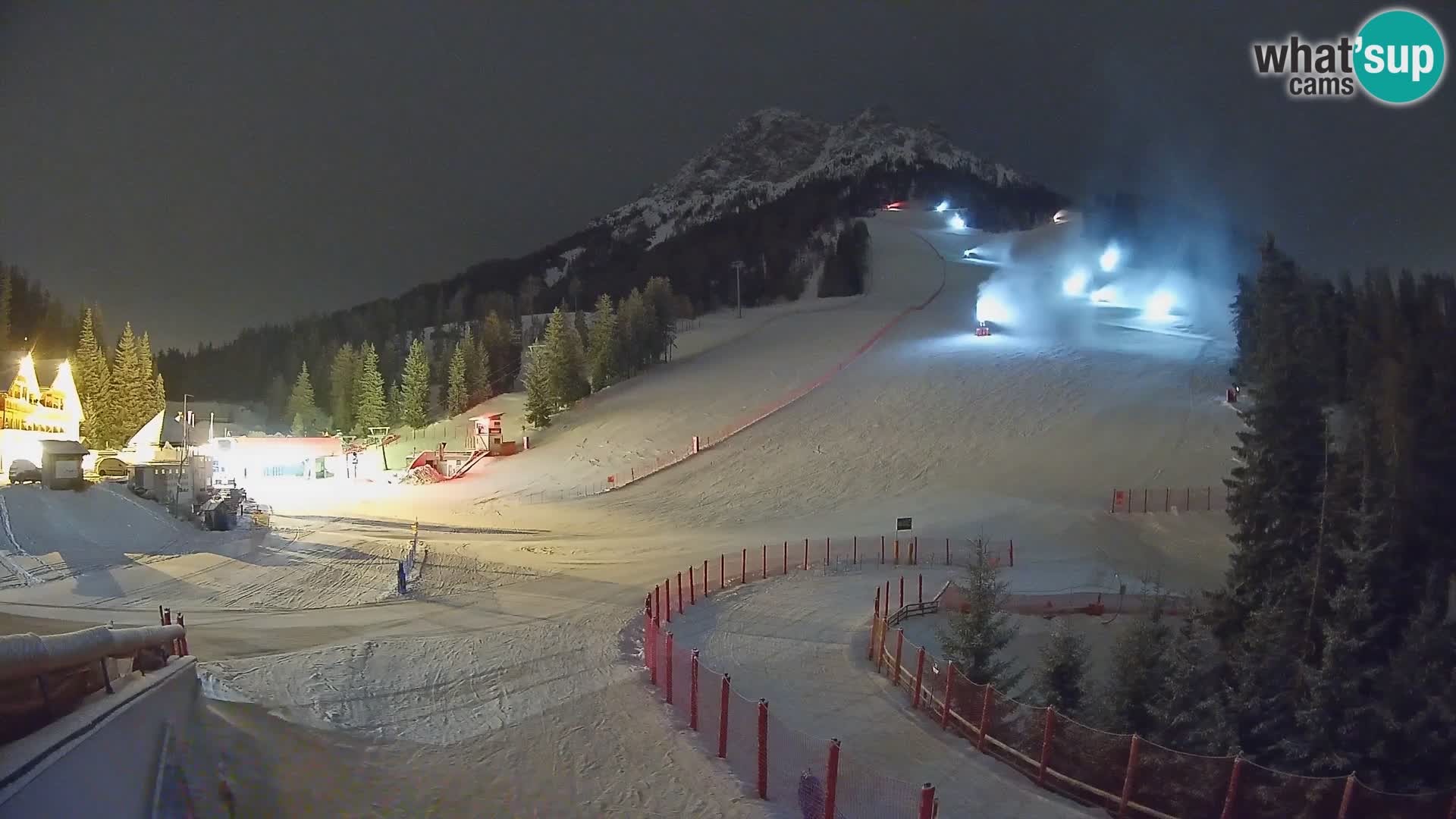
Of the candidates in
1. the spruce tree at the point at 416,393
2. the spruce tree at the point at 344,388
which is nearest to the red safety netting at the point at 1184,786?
the spruce tree at the point at 416,393

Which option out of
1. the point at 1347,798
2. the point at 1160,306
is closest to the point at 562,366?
the point at 1347,798

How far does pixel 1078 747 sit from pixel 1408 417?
877 inches

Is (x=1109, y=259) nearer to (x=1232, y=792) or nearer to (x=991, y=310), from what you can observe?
(x=991, y=310)

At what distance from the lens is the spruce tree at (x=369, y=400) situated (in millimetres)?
74500

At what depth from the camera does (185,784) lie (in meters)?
6.05

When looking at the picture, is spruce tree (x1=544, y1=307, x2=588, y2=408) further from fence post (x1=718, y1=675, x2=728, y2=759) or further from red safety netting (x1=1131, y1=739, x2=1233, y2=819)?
red safety netting (x1=1131, y1=739, x2=1233, y2=819)

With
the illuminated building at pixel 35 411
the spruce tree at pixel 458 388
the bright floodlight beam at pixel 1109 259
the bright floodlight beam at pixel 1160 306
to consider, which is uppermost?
the bright floodlight beam at pixel 1109 259

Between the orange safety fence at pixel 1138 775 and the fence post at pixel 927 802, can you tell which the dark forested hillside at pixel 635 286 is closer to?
the orange safety fence at pixel 1138 775

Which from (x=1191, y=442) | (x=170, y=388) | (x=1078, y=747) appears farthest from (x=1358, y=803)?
(x=170, y=388)

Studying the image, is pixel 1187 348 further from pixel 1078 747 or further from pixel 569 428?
pixel 1078 747

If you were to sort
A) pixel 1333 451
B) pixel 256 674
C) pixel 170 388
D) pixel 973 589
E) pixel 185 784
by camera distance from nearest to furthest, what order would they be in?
pixel 185 784, pixel 256 674, pixel 973 589, pixel 1333 451, pixel 170 388

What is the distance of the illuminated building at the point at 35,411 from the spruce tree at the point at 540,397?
2753cm

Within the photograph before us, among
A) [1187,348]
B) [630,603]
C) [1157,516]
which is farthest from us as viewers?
[1187,348]

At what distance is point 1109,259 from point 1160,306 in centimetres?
2794
